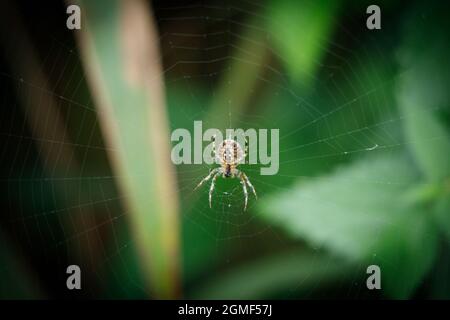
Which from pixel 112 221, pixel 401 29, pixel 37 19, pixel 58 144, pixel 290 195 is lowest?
pixel 112 221

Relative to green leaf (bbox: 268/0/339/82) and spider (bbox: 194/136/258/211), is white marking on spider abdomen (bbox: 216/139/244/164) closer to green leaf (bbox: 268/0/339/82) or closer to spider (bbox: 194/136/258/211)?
spider (bbox: 194/136/258/211)

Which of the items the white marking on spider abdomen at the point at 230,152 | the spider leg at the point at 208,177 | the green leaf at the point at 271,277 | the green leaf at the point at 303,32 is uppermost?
the green leaf at the point at 303,32

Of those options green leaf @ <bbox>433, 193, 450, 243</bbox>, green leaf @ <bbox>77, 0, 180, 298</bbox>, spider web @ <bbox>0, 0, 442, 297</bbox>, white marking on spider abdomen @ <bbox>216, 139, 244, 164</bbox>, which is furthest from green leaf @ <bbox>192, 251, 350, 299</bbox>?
white marking on spider abdomen @ <bbox>216, 139, 244, 164</bbox>

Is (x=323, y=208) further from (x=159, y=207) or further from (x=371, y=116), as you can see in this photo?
(x=159, y=207)

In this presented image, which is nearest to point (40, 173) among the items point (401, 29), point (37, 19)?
point (37, 19)

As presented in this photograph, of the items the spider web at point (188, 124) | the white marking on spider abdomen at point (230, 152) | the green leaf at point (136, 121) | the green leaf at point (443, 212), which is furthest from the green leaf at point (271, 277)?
the white marking on spider abdomen at point (230, 152)

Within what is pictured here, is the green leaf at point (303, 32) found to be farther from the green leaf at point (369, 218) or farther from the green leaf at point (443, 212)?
the green leaf at point (443, 212)
